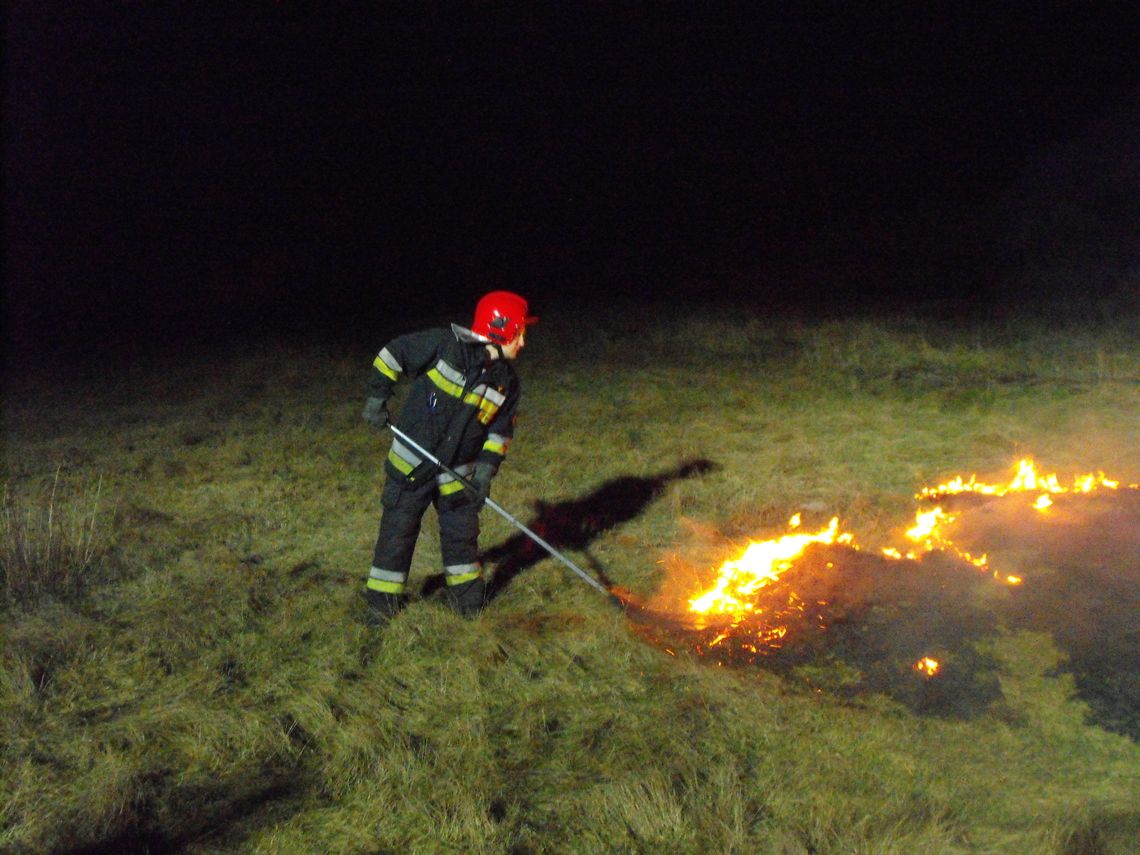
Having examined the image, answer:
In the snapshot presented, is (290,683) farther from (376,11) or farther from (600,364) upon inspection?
(376,11)

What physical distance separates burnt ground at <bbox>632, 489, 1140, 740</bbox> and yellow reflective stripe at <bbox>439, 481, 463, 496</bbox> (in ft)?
4.38

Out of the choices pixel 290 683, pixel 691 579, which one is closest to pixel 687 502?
pixel 691 579

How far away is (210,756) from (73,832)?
2.08 feet

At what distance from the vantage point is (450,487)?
5.43 meters

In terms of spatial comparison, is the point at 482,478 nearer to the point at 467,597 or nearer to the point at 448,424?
the point at 448,424

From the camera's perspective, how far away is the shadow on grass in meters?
6.58

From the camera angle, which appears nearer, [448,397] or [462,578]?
[448,397]

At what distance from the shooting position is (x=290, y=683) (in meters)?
4.93

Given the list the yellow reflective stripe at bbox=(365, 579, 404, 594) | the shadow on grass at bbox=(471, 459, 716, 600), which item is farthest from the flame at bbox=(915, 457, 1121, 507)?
the yellow reflective stripe at bbox=(365, 579, 404, 594)

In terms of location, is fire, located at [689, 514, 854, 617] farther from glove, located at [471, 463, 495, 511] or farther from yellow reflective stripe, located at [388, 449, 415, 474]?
yellow reflective stripe, located at [388, 449, 415, 474]

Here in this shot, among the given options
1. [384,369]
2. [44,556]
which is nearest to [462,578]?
[384,369]

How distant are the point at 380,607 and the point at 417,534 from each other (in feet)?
1.60

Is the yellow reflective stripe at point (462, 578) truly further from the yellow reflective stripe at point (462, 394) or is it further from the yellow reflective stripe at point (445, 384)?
the yellow reflective stripe at point (445, 384)

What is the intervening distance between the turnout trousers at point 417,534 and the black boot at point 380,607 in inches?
1.9
